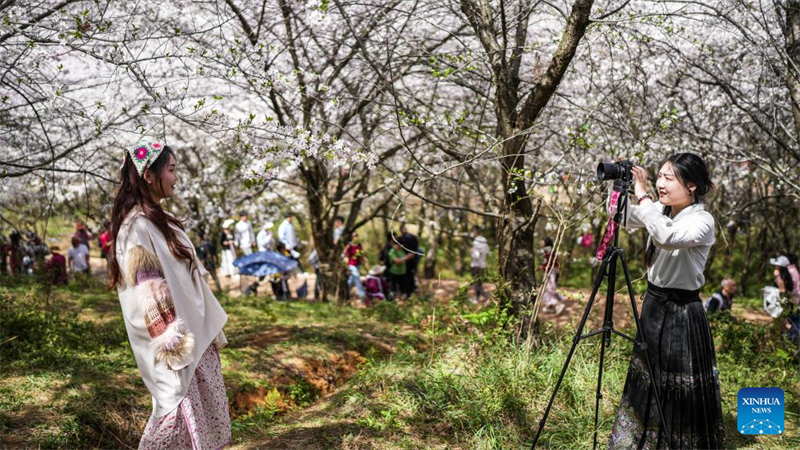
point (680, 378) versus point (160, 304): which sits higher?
point (160, 304)

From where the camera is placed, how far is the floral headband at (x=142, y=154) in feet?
9.52

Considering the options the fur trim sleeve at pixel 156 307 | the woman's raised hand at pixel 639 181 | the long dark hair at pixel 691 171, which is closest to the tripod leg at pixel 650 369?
the woman's raised hand at pixel 639 181

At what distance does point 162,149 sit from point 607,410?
3250 millimetres

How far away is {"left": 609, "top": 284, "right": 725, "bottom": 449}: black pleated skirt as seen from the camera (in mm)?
3396

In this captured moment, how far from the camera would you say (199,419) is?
2910 mm

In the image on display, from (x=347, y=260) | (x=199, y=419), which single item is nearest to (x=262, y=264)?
(x=347, y=260)

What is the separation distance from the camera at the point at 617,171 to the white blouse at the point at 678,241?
6.2 inches

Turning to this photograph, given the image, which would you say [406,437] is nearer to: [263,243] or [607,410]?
[607,410]

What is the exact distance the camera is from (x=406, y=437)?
4.05 meters

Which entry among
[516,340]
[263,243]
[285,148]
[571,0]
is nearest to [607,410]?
[516,340]

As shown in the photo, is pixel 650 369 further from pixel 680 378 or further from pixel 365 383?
pixel 365 383

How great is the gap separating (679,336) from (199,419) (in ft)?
7.80

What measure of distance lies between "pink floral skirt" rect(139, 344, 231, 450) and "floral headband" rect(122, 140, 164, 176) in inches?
34.7

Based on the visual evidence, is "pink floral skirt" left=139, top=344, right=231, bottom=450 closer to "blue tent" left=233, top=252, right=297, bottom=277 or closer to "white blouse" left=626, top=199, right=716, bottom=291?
"white blouse" left=626, top=199, right=716, bottom=291
